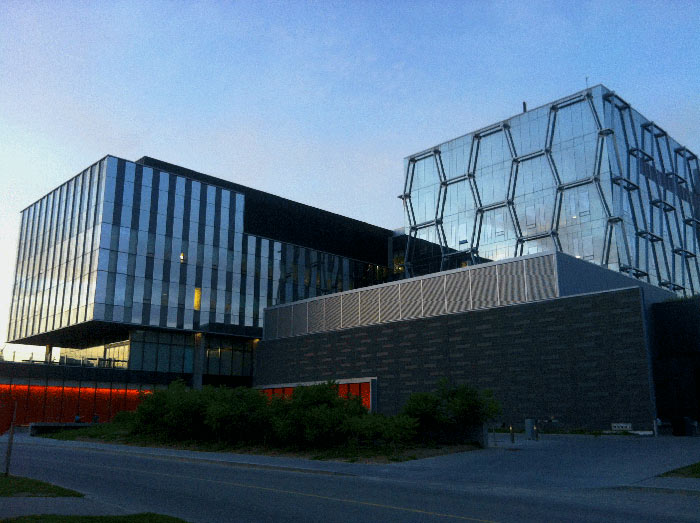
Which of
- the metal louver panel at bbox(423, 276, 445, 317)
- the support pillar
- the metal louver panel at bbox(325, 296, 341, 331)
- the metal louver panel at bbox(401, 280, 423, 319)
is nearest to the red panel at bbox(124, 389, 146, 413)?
the support pillar

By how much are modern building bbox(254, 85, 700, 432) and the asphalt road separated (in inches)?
643

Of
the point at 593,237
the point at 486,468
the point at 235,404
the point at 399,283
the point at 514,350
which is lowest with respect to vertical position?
the point at 486,468

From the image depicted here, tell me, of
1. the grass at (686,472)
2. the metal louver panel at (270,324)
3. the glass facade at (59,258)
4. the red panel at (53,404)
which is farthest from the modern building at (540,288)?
the red panel at (53,404)

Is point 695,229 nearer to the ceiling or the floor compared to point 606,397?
nearer to the ceiling

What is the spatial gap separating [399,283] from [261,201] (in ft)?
74.8

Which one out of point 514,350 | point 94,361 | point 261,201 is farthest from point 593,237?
point 94,361

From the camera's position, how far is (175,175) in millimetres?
60344

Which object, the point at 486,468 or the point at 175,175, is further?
the point at 175,175

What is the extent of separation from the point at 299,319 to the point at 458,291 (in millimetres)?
18454

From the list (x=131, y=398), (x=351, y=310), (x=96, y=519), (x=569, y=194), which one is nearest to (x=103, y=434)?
(x=131, y=398)

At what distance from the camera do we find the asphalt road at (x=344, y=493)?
11461mm

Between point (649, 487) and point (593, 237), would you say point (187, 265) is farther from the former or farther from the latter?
point (649, 487)

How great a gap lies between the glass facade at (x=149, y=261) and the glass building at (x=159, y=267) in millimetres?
101

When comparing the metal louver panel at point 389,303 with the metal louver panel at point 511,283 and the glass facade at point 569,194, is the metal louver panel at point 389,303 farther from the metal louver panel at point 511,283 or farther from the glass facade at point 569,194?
the glass facade at point 569,194
